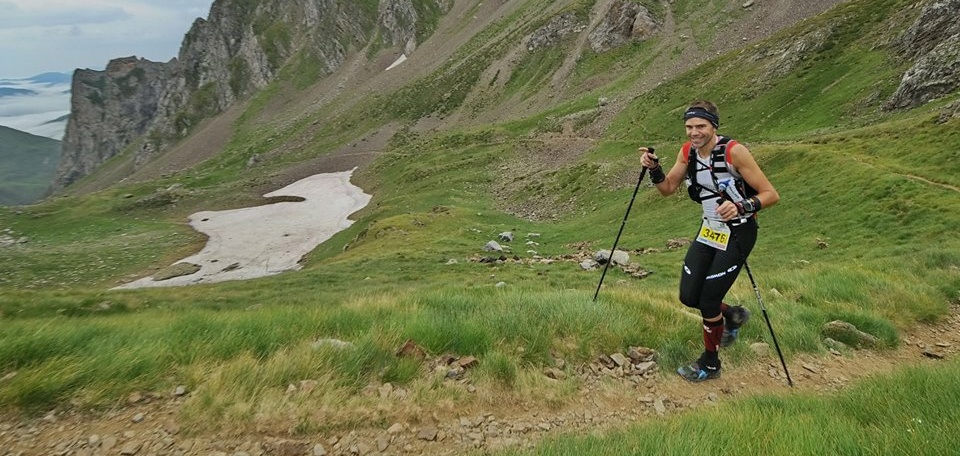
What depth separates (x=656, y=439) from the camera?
3877 mm

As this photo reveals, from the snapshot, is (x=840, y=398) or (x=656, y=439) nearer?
(x=656, y=439)


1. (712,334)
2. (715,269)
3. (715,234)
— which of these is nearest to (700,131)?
(715,234)

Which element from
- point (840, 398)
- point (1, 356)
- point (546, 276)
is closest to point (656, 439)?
point (840, 398)

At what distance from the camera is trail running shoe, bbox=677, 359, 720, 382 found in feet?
21.6

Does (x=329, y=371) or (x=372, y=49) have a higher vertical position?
(x=372, y=49)

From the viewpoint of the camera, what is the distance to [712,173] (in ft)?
21.3

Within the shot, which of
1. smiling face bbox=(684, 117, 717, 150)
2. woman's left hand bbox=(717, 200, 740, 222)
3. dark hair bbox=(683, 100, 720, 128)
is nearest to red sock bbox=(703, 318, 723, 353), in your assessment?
woman's left hand bbox=(717, 200, 740, 222)

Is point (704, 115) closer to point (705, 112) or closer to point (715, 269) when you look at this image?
point (705, 112)

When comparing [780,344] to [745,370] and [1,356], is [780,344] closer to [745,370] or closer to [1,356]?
[745,370]

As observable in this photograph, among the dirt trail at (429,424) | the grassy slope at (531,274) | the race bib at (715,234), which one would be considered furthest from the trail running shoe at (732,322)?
the race bib at (715,234)

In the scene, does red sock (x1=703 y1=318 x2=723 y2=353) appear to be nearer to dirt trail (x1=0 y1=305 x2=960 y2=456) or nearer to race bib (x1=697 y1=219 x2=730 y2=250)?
dirt trail (x1=0 y1=305 x2=960 y2=456)

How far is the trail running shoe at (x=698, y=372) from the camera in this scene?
659cm

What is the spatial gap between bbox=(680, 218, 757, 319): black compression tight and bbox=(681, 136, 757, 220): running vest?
50 centimetres

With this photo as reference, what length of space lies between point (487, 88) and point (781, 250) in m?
104
